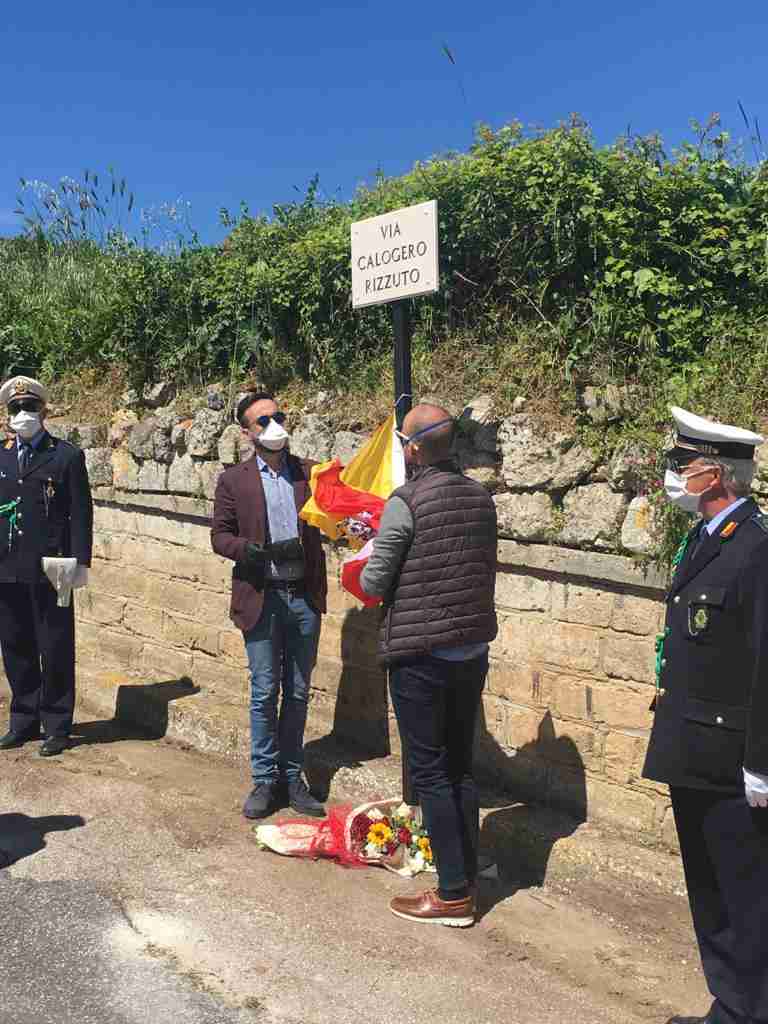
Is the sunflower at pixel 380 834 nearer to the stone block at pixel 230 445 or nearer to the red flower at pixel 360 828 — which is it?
the red flower at pixel 360 828

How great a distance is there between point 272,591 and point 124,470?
325cm

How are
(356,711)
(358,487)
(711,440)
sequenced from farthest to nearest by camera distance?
1. (356,711)
2. (358,487)
3. (711,440)

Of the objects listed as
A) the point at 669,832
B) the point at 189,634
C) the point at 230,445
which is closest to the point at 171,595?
the point at 189,634

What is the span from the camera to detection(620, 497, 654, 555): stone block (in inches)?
184

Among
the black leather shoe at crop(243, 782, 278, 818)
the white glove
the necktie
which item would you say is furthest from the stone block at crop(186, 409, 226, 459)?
the white glove

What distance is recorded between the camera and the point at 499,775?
5.35 metres

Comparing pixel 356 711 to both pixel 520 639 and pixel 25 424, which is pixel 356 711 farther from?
pixel 25 424

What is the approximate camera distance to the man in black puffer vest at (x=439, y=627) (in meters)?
4.19

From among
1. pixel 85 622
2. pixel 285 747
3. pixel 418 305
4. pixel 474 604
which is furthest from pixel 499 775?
pixel 85 622

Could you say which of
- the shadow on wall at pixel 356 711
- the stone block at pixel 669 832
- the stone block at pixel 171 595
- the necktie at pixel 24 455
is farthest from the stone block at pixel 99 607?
the stone block at pixel 669 832

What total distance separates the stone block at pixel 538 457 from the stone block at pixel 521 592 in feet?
1.53

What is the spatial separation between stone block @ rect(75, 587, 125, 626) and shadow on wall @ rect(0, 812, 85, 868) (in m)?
2.91

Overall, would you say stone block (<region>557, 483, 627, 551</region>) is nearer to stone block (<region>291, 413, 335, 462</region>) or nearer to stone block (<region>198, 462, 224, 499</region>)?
stone block (<region>291, 413, 335, 462</region>)

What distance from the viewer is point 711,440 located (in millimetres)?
3357
